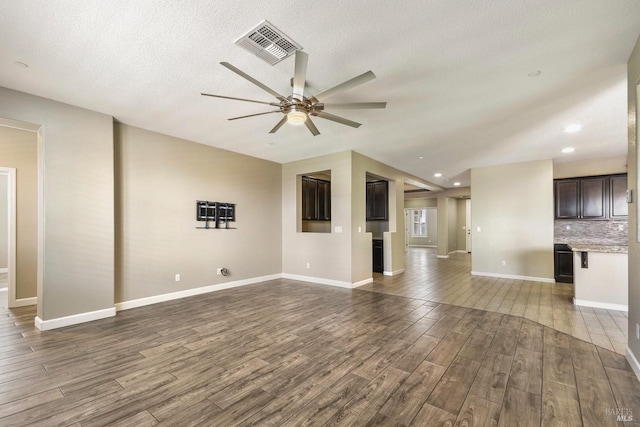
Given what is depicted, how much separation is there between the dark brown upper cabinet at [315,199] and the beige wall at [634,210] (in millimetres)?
5341

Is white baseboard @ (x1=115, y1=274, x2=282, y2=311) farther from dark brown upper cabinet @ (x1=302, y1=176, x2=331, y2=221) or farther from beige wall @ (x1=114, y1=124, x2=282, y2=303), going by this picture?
dark brown upper cabinet @ (x1=302, y1=176, x2=331, y2=221)

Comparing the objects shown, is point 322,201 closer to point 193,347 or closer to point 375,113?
point 375,113

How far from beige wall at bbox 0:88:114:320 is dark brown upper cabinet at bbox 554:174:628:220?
8.93 m

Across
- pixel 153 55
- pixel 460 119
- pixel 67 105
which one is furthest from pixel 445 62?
pixel 67 105

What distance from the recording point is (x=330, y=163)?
580 centimetres

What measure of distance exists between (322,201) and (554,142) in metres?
4.79

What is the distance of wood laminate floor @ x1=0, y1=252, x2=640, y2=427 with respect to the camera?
6.01ft

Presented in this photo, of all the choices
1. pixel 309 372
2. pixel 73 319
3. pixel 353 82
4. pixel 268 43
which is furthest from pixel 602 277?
pixel 73 319

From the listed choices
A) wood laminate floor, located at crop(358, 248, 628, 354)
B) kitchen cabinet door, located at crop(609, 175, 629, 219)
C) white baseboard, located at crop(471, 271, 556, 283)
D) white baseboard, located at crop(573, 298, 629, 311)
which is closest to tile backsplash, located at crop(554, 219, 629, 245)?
kitchen cabinet door, located at crop(609, 175, 629, 219)

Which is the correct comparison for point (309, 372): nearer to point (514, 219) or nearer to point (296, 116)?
point (296, 116)

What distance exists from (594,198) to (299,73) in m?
7.38

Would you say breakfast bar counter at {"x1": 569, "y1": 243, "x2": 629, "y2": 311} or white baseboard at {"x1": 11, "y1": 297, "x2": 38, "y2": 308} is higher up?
breakfast bar counter at {"x1": 569, "y1": 243, "x2": 629, "y2": 311}

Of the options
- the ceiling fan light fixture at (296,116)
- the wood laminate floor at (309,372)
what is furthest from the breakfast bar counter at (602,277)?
the ceiling fan light fixture at (296,116)

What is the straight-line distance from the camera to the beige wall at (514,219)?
6.11m
